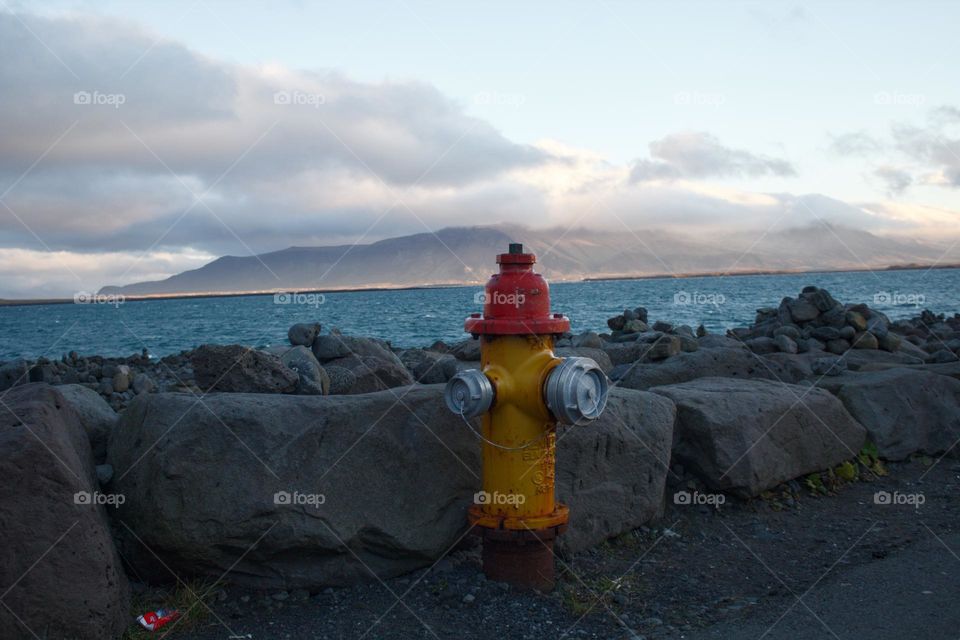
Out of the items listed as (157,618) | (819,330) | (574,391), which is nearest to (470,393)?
(574,391)

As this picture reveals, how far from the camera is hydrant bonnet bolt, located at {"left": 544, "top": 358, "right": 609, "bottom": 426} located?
4766mm

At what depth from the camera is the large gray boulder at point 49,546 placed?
159 inches

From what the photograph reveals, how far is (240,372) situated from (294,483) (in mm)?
1783

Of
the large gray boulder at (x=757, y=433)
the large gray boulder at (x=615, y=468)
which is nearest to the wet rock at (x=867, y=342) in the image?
the large gray boulder at (x=757, y=433)

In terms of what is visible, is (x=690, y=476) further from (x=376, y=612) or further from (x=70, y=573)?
(x=70, y=573)

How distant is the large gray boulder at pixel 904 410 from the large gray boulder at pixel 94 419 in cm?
618

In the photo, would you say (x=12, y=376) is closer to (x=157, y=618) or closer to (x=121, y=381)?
(x=121, y=381)

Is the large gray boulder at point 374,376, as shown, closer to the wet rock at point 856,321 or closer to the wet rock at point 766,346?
the wet rock at point 766,346

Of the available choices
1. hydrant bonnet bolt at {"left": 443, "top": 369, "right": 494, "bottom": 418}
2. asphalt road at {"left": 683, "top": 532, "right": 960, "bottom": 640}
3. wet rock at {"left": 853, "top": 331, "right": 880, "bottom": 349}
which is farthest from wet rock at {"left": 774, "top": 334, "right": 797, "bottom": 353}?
hydrant bonnet bolt at {"left": 443, "top": 369, "right": 494, "bottom": 418}

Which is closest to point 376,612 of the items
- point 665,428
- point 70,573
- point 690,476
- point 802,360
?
point 70,573

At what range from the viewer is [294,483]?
5.00 m

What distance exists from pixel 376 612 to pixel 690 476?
3.00 meters

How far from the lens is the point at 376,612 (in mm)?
4812

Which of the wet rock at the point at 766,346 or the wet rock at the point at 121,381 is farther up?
the wet rock at the point at 766,346
